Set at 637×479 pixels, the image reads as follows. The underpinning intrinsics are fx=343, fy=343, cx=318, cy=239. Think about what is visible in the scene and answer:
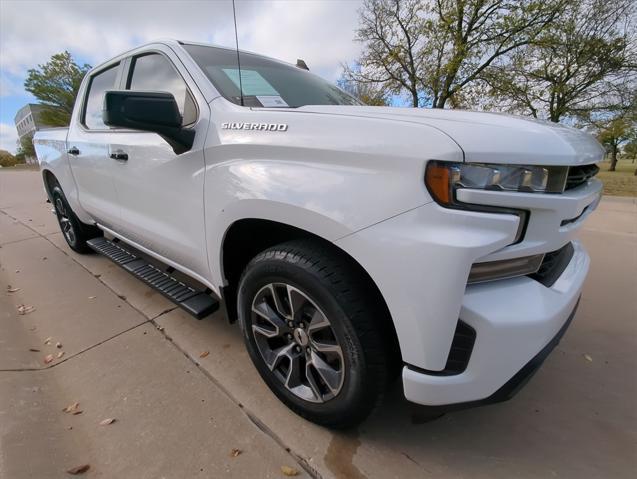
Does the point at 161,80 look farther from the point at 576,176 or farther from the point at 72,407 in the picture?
the point at 576,176

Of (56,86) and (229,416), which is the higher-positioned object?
(56,86)

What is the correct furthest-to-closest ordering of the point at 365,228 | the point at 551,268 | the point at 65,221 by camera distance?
the point at 65,221 < the point at 551,268 < the point at 365,228

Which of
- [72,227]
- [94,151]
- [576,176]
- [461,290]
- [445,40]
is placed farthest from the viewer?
[445,40]

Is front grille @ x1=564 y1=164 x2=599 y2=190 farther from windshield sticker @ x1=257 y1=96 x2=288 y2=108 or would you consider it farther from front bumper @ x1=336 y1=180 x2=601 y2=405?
windshield sticker @ x1=257 y1=96 x2=288 y2=108

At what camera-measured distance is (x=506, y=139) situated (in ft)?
3.72

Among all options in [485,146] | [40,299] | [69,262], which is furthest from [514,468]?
[69,262]

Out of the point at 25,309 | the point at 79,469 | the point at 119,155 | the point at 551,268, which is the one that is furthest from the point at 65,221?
the point at 551,268

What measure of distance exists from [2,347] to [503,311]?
3025mm

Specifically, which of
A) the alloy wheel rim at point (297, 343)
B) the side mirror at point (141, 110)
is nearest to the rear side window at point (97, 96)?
the side mirror at point (141, 110)

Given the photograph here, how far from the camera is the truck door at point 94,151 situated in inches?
107

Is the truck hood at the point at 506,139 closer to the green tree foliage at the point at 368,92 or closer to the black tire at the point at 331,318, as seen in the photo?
the black tire at the point at 331,318

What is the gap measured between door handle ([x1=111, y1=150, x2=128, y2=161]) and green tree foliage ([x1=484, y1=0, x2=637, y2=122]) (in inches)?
487

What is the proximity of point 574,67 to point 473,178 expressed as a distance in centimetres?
1424

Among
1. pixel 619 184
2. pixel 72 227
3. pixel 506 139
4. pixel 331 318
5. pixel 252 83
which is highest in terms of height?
pixel 252 83
